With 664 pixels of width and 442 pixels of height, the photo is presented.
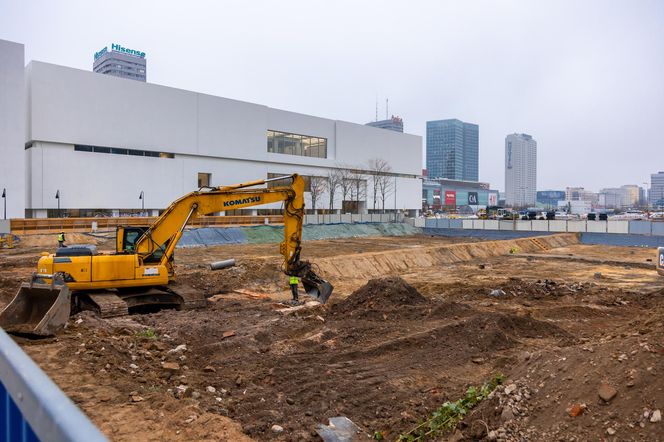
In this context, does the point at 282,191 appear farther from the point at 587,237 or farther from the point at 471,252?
the point at 587,237

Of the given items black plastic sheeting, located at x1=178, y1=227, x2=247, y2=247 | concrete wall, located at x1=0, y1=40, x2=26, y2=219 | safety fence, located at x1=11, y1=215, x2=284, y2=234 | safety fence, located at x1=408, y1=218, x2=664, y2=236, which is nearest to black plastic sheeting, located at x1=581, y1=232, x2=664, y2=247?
safety fence, located at x1=408, y1=218, x2=664, y2=236

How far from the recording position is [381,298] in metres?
14.0

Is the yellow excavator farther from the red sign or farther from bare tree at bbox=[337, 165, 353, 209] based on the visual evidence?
the red sign

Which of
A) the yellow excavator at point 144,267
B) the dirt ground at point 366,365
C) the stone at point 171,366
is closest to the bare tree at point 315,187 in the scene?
the dirt ground at point 366,365

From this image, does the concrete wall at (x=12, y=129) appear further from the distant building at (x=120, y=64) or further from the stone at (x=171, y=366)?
the distant building at (x=120, y=64)

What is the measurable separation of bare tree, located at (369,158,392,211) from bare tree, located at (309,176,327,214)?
882 cm

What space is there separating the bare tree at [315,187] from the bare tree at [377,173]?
882 centimetres

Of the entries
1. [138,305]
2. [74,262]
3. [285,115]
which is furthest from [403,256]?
[285,115]

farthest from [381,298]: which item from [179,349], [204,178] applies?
[204,178]

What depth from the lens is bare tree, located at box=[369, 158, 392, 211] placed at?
223ft

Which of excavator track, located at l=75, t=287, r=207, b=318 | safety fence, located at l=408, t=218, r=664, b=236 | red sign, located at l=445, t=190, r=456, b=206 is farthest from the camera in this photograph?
red sign, located at l=445, t=190, r=456, b=206

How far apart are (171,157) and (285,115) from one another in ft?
53.0

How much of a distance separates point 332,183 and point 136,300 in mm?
50006

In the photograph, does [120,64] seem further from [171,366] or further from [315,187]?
[171,366]
